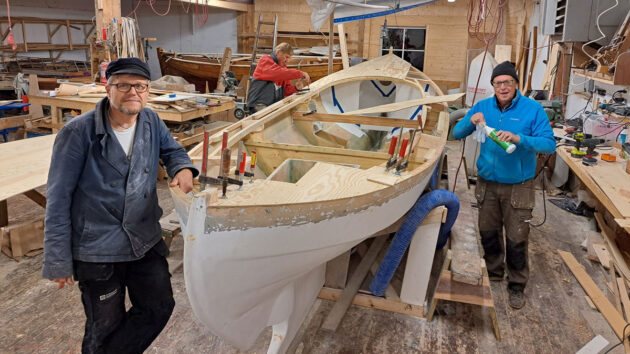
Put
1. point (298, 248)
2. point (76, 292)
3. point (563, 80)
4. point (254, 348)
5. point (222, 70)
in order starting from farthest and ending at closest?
point (222, 70), point (563, 80), point (76, 292), point (254, 348), point (298, 248)

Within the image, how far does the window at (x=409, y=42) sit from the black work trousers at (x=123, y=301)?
10586 mm

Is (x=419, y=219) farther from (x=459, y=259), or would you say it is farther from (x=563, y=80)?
(x=563, y=80)

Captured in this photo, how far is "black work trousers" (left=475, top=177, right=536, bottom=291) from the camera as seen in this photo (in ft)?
9.96

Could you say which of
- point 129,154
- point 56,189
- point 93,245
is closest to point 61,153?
point 56,189

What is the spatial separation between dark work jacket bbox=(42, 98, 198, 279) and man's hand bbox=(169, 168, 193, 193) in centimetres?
13

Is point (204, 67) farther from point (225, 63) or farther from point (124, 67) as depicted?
point (124, 67)

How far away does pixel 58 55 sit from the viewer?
9.71 metres

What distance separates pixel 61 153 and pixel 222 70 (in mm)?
7926

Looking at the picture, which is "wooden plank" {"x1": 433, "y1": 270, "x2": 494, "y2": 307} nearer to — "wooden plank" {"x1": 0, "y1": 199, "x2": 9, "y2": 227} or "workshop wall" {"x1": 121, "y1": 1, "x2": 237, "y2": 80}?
"wooden plank" {"x1": 0, "y1": 199, "x2": 9, "y2": 227}

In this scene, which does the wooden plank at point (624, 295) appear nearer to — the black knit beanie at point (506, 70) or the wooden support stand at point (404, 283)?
the wooden support stand at point (404, 283)

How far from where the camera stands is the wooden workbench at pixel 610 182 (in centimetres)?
254

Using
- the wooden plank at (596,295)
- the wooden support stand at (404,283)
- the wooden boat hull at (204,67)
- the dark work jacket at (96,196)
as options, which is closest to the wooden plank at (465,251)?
the wooden support stand at (404,283)

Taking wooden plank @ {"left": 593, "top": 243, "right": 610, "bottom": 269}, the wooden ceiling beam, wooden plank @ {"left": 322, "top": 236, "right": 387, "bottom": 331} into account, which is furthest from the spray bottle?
the wooden ceiling beam

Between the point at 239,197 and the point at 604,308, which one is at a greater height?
the point at 239,197
